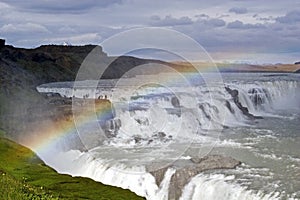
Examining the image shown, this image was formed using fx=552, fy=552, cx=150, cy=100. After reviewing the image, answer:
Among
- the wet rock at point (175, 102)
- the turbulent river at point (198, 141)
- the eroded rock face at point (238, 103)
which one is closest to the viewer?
the turbulent river at point (198, 141)

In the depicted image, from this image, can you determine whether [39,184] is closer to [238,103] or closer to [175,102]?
[175,102]

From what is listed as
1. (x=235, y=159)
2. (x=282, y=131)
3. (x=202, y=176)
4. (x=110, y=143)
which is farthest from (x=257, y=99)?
(x=202, y=176)

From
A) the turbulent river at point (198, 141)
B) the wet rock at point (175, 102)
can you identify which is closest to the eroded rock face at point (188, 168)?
the turbulent river at point (198, 141)

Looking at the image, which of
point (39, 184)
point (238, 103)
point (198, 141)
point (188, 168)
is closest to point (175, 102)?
point (238, 103)

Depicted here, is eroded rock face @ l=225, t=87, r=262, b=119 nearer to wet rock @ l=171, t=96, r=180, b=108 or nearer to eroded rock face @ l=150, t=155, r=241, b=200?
wet rock @ l=171, t=96, r=180, b=108

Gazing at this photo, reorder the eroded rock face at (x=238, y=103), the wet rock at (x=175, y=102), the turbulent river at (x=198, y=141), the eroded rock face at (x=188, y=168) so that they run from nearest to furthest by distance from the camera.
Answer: the turbulent river at (x=198, y=141) < the eroded rock face at (x=188, y=168) < the wet rock at (x=175, y=102) < the eroded rock face at (x=238, y=103)

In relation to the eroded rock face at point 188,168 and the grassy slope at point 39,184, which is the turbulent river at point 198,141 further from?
the grassy slope at point 39,184

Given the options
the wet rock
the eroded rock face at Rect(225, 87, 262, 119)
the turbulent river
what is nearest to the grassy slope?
the turbulent river
